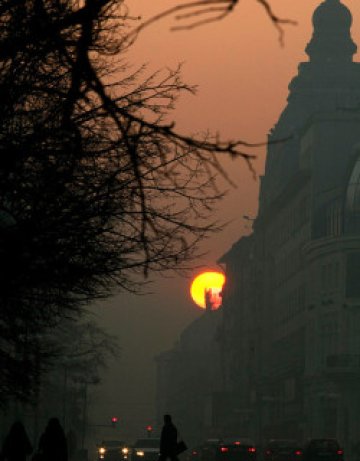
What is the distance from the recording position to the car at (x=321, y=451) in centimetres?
5538

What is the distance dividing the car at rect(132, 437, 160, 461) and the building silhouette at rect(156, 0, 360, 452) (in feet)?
82.1

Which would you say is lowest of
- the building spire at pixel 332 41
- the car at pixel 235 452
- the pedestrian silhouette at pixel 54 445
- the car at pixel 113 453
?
the pedestrian silhouette at pixel 54 445

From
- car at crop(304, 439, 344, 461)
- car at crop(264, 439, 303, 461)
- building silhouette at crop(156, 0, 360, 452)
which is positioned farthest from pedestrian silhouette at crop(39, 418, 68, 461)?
building silhouette at crop(156, 0, 360, 452)

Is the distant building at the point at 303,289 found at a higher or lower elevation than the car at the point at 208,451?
higher

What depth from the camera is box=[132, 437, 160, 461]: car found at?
186 feet

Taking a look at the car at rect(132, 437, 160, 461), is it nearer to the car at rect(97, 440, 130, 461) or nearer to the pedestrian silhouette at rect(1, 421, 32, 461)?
the car at rect(97, 440, 130, 461)

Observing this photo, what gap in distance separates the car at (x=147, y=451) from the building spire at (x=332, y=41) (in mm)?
111214

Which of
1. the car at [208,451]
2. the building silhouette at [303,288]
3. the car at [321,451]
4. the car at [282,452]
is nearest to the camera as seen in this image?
the car at [321,451]

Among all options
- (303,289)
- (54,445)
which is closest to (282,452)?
(54,445)

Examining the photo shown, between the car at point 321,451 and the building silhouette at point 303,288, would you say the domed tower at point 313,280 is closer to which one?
the building silhouette at point 303,288

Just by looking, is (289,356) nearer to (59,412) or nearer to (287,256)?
(287,256)

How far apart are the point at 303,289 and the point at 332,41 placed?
203 ft

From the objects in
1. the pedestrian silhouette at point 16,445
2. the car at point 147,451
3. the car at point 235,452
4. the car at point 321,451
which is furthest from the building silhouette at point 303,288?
the pedestrian silhouette at point 16,445

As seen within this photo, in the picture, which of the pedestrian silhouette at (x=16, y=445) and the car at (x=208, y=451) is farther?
the car at (x=208, y=451)
